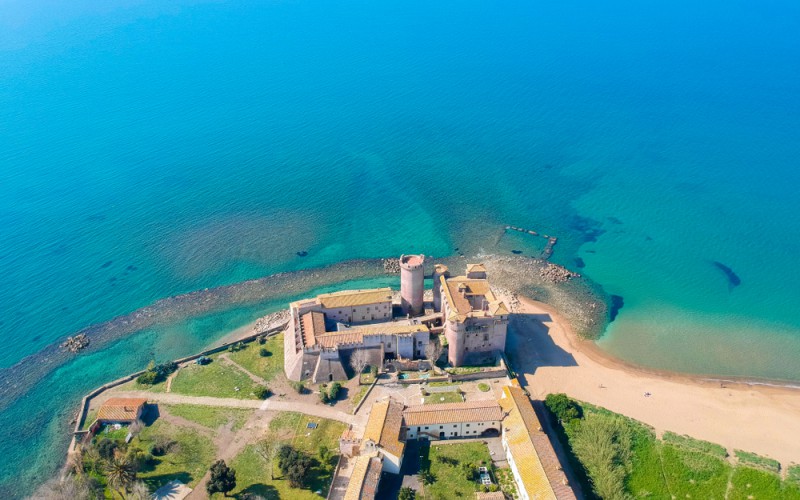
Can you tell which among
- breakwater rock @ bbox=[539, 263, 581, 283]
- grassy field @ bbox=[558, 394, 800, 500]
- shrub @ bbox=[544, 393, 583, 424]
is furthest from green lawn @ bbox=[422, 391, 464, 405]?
breakwater rock @ bbox=[539, 263, 581, 283]

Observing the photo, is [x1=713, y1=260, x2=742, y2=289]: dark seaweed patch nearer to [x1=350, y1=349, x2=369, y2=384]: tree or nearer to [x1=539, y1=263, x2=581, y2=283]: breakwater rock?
[x1=539, y1=263, x2=581, y2=283]: breakwater rock

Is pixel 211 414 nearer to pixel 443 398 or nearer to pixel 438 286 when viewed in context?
pixel 443 398

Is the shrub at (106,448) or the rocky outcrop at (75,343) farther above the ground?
the rocky outcrop at (75,343)

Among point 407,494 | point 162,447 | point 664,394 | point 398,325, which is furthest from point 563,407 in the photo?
point 162,447

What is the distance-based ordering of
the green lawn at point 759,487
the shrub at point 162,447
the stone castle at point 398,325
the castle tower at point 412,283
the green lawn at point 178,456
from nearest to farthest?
the green lawn at point 759,487 → the green lawn at point 178,456 → the shrub at point 162,447 → the stone castle at point 398,325 → the castle tower at point 412,283

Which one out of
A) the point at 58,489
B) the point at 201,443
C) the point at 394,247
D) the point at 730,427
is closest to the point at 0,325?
the point at 58,489

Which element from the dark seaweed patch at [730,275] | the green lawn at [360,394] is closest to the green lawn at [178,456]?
the green lawn at [360,394]

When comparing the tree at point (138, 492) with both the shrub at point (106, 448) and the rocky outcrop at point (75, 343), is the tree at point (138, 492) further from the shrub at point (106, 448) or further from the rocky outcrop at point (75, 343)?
the rocky outcrop at point (75, 343)
